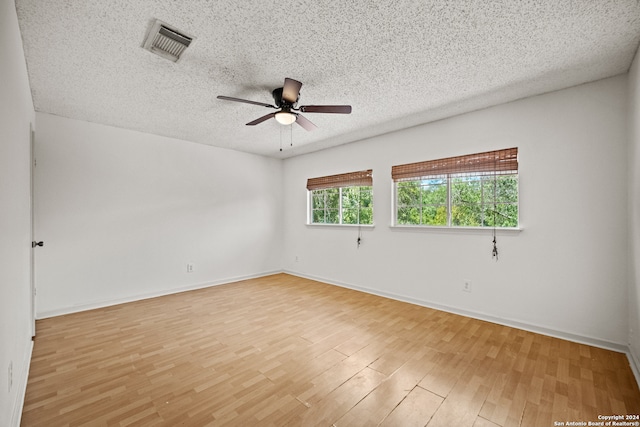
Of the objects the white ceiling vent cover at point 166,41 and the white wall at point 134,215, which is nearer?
the white ceiling vent cover at point 166,41

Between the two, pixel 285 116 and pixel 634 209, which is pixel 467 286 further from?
pixel 285 116

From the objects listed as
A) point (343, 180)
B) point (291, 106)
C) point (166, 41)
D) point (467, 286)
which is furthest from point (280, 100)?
point (467, 286)

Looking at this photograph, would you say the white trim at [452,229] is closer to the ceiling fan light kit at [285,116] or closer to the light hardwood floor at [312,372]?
the light hardwood floor at [312,372]

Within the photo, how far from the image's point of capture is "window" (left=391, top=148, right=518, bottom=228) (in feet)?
10.1

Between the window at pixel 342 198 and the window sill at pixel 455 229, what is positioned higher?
the window at pixel 342 198

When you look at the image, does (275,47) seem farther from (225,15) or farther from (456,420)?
(456,420)

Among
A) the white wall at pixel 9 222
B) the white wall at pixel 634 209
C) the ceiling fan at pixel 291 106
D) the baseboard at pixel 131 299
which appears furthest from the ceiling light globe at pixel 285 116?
the baseboard at pixel 131 299

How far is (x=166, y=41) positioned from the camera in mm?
2004

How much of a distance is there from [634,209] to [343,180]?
11.3 feet

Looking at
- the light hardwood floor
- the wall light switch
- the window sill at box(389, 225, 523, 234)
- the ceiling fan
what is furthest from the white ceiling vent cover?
the wall light switch

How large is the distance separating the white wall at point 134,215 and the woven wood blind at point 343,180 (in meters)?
1.23

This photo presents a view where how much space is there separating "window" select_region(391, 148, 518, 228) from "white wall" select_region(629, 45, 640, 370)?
33.9 inches
